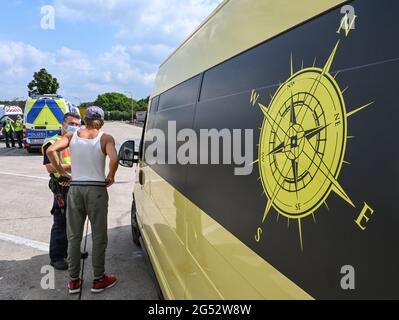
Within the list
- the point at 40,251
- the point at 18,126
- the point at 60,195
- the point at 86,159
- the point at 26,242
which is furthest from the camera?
the point at 18,126

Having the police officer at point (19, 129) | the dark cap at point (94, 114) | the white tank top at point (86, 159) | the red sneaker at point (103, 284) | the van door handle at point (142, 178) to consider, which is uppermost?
the police officer at point (19, 129)

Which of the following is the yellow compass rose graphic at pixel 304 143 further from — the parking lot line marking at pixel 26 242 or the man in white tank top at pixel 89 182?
the parking lot line marking at pixel 26 242

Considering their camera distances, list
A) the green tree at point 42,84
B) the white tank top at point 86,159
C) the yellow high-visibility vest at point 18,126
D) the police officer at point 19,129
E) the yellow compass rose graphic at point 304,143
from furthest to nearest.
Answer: the green tree at point 42,84 → the yellow high-visibility vest at point 18,126 → the police officer at point 19,129 → the white tank top at point 86,159 → the yellow compass rose graphic at point 304,143

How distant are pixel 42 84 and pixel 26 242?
53181 millimetres

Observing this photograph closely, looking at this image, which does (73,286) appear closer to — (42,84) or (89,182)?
(89,182)

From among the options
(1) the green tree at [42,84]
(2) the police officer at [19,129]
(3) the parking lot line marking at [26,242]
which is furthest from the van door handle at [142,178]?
(1) the green tree at [42,84]

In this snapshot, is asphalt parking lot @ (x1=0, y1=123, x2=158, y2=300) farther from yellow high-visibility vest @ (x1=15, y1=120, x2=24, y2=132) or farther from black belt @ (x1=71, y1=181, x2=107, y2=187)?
yellow high-visibility vest @ (x1=15, y1=120, x2=24, y2=132)

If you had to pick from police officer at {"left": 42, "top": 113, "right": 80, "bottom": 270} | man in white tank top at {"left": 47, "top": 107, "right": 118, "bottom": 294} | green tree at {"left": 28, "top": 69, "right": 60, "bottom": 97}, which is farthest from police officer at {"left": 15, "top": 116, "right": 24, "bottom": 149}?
green tree at {"left": 28, "top": 69, "right": 60, "bottom": 97}

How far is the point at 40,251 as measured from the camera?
15.2 ft

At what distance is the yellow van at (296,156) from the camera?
0.87m

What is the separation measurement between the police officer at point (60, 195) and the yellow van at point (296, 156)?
2288mm

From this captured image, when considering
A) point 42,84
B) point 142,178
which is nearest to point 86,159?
point 142,178

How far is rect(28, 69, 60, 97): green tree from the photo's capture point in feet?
171

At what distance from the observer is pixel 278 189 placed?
3.99 ft
